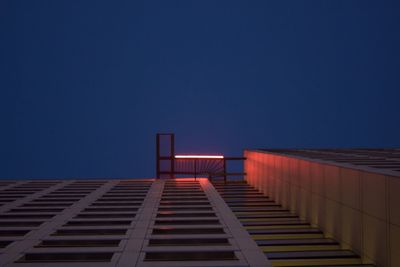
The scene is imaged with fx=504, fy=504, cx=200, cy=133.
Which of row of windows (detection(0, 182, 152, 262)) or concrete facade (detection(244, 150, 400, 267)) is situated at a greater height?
concrete facade (detection(244, 150, 400, 267))

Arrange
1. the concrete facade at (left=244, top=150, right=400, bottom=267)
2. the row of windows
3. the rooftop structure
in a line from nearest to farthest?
1. the concrete facade at (left=244, top=150, right=400, bottom=267)
2. the rooftop structure
3. the row of windows

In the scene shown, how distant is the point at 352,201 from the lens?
14461mm

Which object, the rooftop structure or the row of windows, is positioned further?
the row of windows

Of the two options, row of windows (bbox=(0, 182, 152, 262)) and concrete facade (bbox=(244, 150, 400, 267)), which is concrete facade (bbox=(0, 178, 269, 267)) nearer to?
row of windows (bbox=(0, 182, 152, 262))

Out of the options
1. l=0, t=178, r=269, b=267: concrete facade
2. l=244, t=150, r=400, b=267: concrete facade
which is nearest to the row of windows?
l=0, t=178, r=269, b=267: concrete facade

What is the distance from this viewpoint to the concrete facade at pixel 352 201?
11.9m

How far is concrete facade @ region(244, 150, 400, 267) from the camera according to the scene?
38.9 ft

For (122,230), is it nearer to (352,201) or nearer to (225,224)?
(225,224)

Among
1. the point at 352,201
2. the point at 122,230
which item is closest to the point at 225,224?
the point at 122,230

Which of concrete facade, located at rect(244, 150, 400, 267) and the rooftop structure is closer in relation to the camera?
concrete facade, located at rect(244, 150, 400, 267)

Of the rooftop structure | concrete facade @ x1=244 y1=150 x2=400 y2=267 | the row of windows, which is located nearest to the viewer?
concrete facade @ x1=244 y1=150 x2=400 y2=267

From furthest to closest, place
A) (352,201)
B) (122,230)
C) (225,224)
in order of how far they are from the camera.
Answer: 1. (225,224)
2. (122,230)
3. (352,201)

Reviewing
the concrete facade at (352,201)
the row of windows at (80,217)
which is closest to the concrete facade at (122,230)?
the row of windows at (80,217)

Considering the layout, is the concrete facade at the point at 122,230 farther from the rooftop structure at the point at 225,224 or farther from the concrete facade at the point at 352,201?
the concrete facade at the point at 352,201
